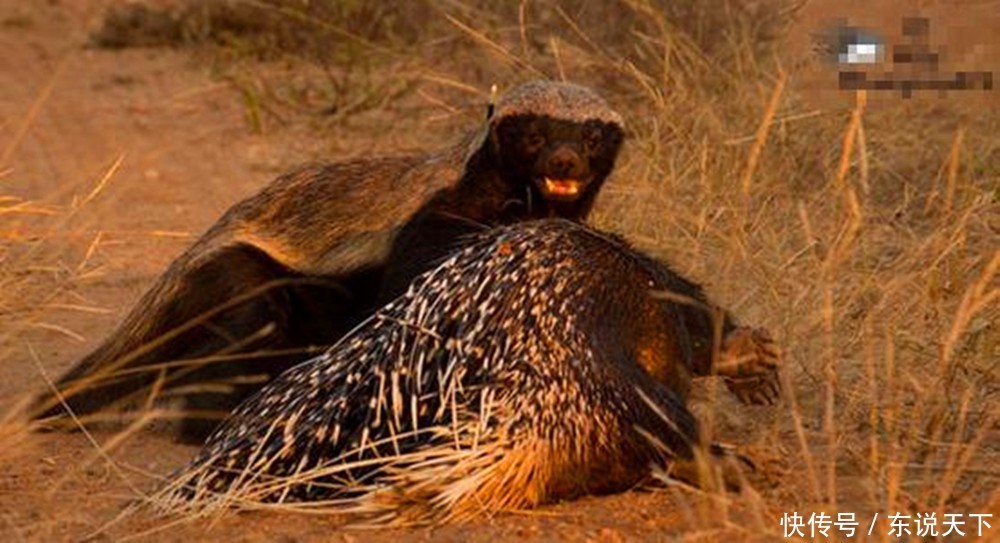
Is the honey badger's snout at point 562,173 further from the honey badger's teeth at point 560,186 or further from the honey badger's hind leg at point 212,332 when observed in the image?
the honey badger's hind leg at point 212,332

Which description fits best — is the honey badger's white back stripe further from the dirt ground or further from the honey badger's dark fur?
the dirt ground

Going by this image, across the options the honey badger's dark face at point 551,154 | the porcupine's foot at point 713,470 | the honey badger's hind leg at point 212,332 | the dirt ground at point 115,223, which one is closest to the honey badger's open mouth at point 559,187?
the honey badger's dark face at point 551,154

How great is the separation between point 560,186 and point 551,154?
92 mm

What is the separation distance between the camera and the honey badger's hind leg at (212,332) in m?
5.14

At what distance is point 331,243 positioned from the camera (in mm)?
5246

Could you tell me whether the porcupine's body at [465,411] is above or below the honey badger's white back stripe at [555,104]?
below

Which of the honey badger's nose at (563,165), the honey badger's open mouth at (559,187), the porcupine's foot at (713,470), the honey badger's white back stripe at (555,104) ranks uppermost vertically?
the honey badger's white back stripe at (555,104)

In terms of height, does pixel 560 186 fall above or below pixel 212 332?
above

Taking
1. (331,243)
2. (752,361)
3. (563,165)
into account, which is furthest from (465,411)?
(331,243)

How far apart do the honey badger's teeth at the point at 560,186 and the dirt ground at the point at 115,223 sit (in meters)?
0.77

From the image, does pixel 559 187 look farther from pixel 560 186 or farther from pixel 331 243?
pixel 331 243

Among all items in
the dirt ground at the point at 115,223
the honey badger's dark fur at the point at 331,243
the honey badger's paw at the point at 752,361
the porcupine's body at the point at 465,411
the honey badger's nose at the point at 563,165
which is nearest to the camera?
the porcupine's body at the point at 465,411

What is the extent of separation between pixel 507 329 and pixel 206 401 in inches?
57.5

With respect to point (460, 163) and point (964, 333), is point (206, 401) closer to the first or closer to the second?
point (460, 163)
